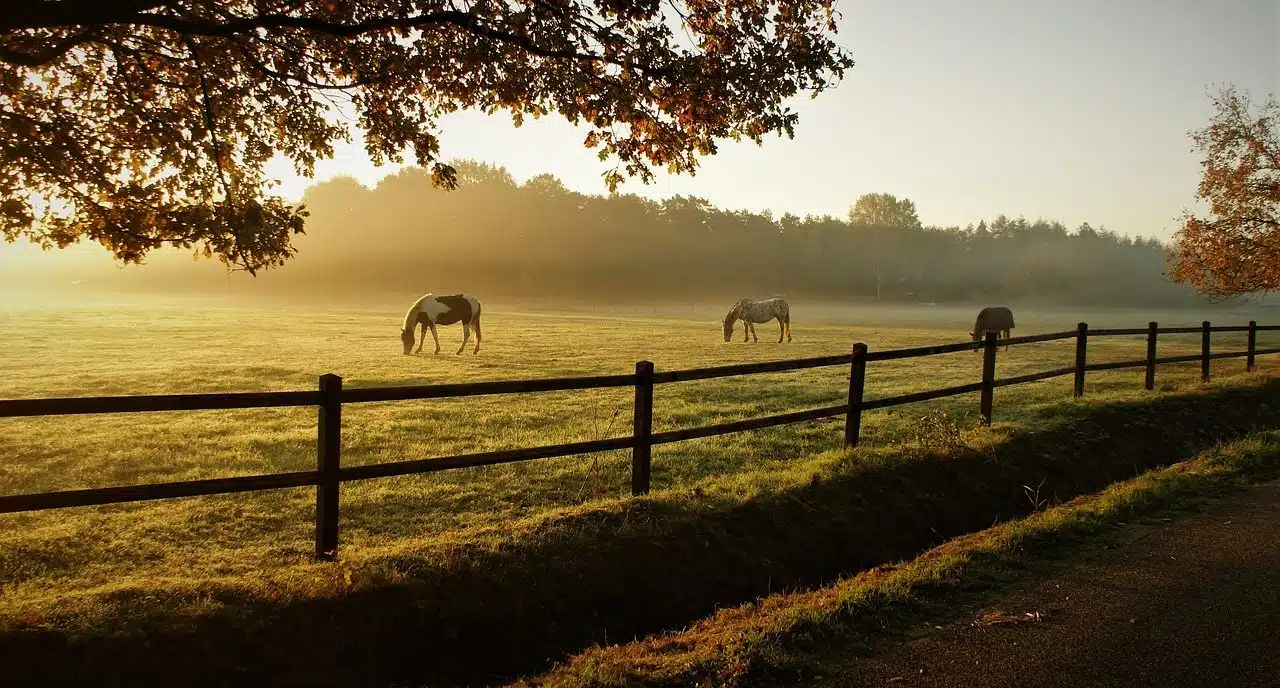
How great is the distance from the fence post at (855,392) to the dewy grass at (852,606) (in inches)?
79.4

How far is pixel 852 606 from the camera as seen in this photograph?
183 inches

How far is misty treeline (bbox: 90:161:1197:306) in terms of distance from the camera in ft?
264

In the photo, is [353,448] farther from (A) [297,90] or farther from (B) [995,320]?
(B) [995,320]

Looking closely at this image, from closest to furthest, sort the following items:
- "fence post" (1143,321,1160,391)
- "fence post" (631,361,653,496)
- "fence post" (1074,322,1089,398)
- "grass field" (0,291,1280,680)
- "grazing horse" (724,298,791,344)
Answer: "grass field" (0,291,1280,680) → "fence post" (631,361,653,496) → "fence post" (1074,322,1089,398) → "fence post" (1143,321,1160,391) → "grazing horse" (724,298,791,344)

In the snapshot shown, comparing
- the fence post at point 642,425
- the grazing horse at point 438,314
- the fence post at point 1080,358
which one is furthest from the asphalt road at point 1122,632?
the grazing horse at point 438,314

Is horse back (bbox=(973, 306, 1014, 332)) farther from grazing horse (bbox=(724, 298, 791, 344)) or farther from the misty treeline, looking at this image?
the misty treeline

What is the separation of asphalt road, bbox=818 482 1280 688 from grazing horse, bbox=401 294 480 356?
19716 millimetres

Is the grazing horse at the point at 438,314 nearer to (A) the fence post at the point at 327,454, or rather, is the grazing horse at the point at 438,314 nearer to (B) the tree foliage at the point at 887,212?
(A) the fence post at the point at 327,454

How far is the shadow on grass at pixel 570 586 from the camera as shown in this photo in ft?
13.3

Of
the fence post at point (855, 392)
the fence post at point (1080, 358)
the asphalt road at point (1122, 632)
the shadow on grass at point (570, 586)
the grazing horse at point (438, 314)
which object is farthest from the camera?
the grazing horse at point (438, 314)

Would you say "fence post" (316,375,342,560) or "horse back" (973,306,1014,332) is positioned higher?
"horse back" (973,306,1014,332)

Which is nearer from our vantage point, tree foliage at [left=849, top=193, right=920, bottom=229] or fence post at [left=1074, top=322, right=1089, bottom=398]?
fence post at [left=1074, top=322, right=1089, bottom=398]

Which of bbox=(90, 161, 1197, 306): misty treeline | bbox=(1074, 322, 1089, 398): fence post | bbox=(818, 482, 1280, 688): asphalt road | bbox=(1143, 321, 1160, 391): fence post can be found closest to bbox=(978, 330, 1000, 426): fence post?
bbox=(1074, 322, 1089, 398): fence post

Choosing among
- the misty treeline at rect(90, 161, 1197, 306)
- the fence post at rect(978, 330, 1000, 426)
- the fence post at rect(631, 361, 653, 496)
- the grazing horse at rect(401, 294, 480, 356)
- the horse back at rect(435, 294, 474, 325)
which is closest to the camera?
the fence post at rect(631, 361, 653, 496)
